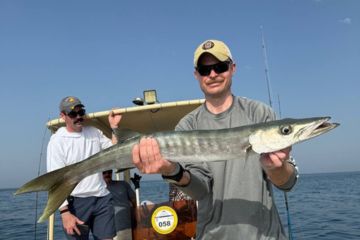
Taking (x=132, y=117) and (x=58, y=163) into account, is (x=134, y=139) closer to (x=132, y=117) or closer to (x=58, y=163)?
(x=58, y=163)

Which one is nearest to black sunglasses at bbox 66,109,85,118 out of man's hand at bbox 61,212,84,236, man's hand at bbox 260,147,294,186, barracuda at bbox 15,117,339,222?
man's hand at bbox 61,212,84,236

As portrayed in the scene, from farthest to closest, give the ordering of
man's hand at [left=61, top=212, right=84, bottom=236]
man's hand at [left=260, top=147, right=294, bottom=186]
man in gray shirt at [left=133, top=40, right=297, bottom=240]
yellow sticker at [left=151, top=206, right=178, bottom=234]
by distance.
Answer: yellow sticker at [left=151, top=206, right=178, bottom=234], man's hand at [left=61, top=212, right=84, bottom=236], man in gray shirt at [left=133, top=40, right=297, bottom=240], man's hand at [left=260, top=147, right=294, bottom=186]

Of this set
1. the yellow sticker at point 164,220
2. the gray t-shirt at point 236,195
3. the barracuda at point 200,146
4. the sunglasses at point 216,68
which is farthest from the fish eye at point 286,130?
the yellow sticker at point 164,220

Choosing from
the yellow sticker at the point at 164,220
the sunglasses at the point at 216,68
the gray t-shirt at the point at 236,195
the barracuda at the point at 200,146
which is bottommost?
the yellow sticker at the point at 164,220

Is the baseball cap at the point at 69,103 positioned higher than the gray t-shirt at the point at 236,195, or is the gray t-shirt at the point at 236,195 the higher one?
the baseball cap at the point at 69,103

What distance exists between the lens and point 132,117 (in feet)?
25.0

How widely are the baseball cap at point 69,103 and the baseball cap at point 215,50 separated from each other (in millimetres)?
3275

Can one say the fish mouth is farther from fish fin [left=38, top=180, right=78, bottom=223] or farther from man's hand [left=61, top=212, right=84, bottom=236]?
man's hand [left=61, top=212, right=84, bottom=236]

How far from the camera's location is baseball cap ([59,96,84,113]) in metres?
6.46

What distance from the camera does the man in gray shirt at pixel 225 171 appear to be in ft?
10.6

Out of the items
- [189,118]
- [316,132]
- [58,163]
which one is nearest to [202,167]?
[189,118]

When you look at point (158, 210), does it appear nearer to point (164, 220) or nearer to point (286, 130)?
point (164, 220)

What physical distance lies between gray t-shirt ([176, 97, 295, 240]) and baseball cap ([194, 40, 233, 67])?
1.83 feet

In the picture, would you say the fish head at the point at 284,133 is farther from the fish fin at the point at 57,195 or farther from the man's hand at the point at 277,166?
the fish fin at the point at 57,195
